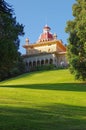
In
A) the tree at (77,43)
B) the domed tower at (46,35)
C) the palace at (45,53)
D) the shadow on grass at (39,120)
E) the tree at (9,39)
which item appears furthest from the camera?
the domed tower at (46,35)

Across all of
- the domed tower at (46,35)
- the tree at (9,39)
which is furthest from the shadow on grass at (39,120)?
the domed tower at (46,35)

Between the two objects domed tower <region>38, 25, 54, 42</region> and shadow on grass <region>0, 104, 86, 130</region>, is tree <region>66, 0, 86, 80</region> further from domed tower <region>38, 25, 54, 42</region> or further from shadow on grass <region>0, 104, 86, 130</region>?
domed tower <region>38, 25, 54, 42</region>

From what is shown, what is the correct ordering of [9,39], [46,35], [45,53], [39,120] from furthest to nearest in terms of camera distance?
1. [46,35]
2. [45,53]
3. [9,39]
4. [39,120]

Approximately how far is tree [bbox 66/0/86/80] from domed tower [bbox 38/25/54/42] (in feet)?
176

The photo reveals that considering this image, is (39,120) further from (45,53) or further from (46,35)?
(46,35)

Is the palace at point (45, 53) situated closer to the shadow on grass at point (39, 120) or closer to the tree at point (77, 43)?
the tree at point (77, 43)

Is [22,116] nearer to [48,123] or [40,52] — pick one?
[48,123]

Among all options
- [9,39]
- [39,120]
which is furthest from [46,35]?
[39,120]

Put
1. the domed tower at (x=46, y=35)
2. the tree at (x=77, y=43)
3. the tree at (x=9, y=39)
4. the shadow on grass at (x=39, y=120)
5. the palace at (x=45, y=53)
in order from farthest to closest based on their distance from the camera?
the domed tower at (x=46, y=35) → the palace at (x=45, y=53) → the tree at (x=77, y=43) → the tree at (x=9, y=39) → the shadow on grass at (x=39, y=120)

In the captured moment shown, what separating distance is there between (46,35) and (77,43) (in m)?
58.5

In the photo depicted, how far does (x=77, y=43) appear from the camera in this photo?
45625 mm

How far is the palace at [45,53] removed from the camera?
9150 centimetres

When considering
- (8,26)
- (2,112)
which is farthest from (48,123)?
(8,26)

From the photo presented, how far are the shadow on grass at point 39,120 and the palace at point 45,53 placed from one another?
73765 mm
